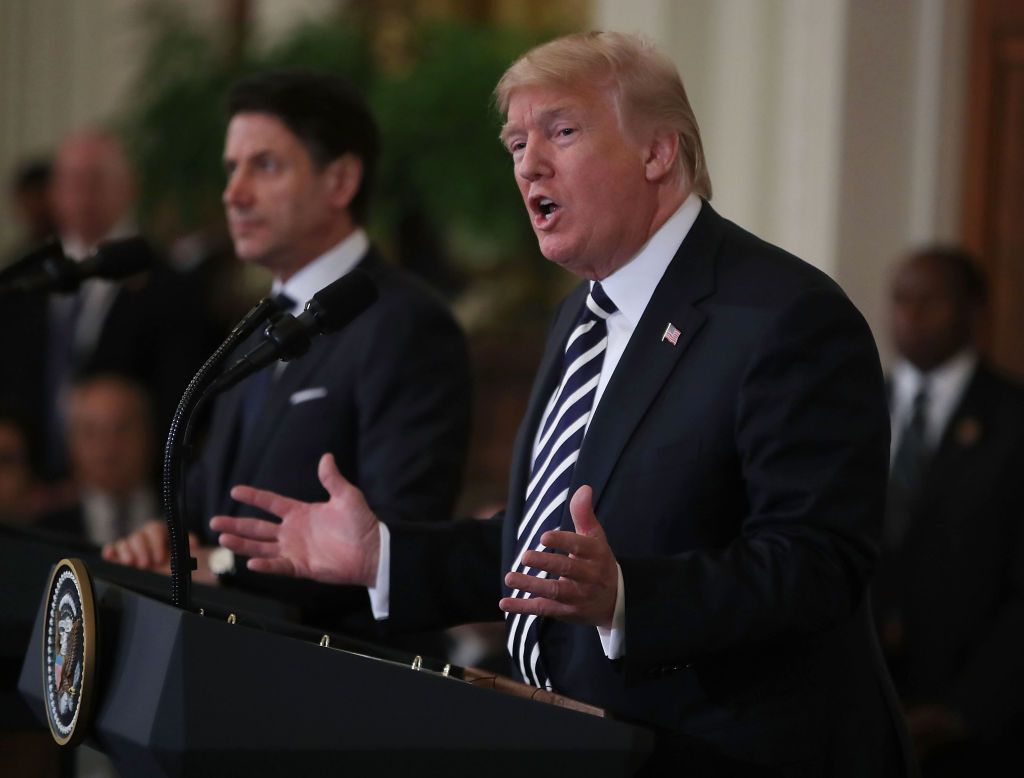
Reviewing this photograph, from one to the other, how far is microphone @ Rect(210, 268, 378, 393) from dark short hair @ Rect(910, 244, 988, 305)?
2.89m

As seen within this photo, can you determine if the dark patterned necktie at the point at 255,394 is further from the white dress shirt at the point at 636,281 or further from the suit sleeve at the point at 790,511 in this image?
the suit sleeve at the point at 790,511

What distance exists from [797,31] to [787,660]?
326cm

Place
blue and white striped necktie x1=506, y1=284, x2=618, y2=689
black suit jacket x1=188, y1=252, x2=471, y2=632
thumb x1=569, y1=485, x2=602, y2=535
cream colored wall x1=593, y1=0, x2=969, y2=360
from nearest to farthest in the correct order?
thumb x1=569, y1=485, x2=602, y2=535 < blue and white striped necktie x1=506, y1=284, x2=618, y2=689 < black suit jacket x1=188, y1=252, x2=471, y2=632 < cream colored wall x1=593, y1=0, x2=969, y2=360

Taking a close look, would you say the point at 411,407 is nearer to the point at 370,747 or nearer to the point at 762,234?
the point at 370,747

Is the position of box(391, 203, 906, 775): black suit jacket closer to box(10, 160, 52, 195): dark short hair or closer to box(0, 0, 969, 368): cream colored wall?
box(0, 0, 969, 368): cream colored wall

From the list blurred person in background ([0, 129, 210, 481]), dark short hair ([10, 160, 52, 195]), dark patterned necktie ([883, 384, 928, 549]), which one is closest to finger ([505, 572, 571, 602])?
dark patterned necktie ([883, 384, 928, 549])

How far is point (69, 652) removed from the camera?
6.75 feet

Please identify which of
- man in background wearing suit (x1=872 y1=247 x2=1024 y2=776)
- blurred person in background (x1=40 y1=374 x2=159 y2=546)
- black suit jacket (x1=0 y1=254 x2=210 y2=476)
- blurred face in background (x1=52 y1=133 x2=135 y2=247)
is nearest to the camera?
man in background wearing suit (x1=872 y1=247 x2=1024 y2=776)

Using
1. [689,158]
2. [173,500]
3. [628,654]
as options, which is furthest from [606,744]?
[689,158]

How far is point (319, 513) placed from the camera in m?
2.49

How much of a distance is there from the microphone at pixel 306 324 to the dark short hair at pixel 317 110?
3.84 ft

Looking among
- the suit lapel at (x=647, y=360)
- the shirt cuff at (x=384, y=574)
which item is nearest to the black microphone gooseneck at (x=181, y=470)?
the shirt cuff at (x=384, y=574)

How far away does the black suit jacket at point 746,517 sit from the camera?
2.06m

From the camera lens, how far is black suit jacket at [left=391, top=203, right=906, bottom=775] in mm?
2064
